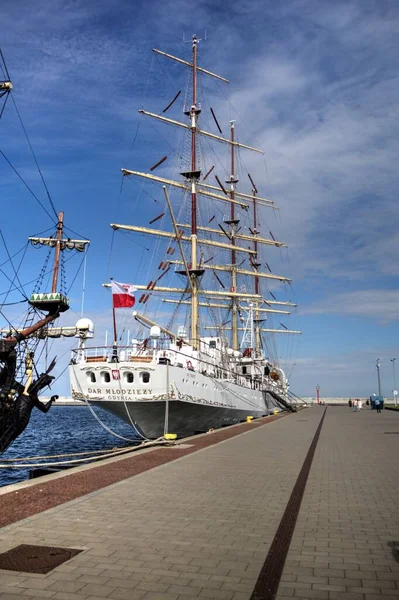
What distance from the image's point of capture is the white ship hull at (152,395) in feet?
86.9

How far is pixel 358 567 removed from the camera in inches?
225

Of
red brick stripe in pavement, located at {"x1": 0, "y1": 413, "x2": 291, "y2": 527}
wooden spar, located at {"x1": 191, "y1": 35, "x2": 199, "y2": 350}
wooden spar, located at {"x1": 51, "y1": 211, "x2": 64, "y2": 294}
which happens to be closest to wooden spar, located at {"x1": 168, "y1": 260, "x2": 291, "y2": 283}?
wooden spar, located at {"x1": 191, "y1": 35, "x2": 199, "y2": 350}

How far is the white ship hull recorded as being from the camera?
26.5 metres

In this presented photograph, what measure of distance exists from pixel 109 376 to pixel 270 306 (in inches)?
2201

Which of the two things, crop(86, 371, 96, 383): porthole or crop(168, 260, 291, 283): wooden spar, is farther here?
crop(168, 260, 291, 283): wooden spar

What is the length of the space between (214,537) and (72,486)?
14.4ft

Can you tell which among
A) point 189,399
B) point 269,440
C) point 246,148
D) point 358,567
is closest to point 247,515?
point 358,567

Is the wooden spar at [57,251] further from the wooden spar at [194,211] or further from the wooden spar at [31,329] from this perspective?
the wooden spar at [194,211]

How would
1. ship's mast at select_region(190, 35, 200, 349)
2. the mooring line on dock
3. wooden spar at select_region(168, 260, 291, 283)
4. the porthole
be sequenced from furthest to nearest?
wooden spar at select_region(168, 260, 291, 283) < ship's mast at select_region(190, 35, 200, 349) < the porthole < the mooring line on dock

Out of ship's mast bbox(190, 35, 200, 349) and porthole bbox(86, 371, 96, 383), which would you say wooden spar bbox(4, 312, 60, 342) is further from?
ship's mast bbox(190, 35, 200, 349)

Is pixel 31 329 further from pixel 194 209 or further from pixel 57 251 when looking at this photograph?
pixel 194 209

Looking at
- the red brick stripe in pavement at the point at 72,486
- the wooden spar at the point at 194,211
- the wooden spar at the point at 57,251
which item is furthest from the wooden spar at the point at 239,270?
the red brick stripe in pavement at the point at 72,486

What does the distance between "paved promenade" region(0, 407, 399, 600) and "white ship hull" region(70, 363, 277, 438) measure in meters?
13.9

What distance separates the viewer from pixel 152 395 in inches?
1043
